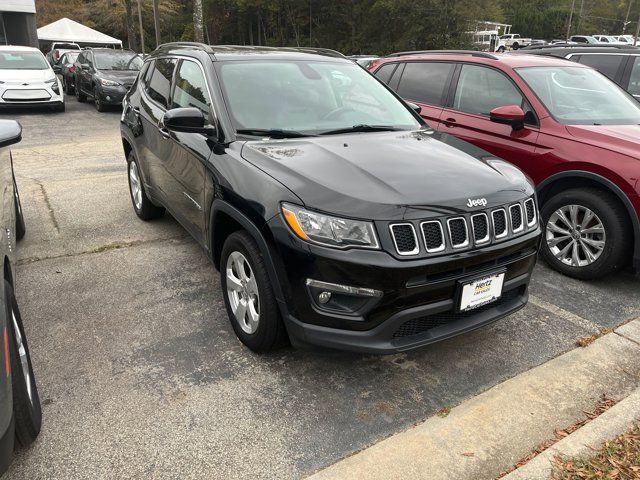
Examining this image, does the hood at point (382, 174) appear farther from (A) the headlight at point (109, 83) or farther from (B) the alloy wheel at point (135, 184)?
(A) the headlight at point (109, 83)

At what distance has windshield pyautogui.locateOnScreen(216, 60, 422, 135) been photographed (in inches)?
132

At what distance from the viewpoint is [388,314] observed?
2.47 m

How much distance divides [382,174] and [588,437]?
1635 mm

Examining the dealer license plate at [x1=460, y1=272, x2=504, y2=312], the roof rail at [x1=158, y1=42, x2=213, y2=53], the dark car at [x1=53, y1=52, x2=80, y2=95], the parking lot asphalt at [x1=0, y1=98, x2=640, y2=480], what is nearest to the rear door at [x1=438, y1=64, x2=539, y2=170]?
the parking lot asphalt at [x1=0, y1=98, x2=640, y2=480]

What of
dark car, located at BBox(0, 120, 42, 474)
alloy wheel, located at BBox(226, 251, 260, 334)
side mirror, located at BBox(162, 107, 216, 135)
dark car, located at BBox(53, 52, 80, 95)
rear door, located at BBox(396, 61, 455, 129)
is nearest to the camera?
dark car, located at BBox(0, 120, 42, 474)

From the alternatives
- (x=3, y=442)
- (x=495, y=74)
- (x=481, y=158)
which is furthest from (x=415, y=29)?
(x=3, y=442)

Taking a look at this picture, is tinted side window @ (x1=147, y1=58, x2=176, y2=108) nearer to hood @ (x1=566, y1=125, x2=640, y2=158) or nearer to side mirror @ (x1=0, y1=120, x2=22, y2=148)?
side mirror @ (x1=0, y1=120, x2=22, y2=148)

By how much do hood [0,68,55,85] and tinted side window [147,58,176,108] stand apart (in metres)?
9.49

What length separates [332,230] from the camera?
2.46 metres

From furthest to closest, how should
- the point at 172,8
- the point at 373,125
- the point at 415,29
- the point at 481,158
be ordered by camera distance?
the point at 172,8
the point at 415,29
the point at 373,125
the point at 481,158

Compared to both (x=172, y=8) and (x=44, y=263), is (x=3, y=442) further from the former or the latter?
(x=172, y=8)

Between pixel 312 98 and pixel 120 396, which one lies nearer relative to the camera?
pixel 120 396

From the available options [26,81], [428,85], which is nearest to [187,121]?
[428,85]

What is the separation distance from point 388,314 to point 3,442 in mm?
1632
